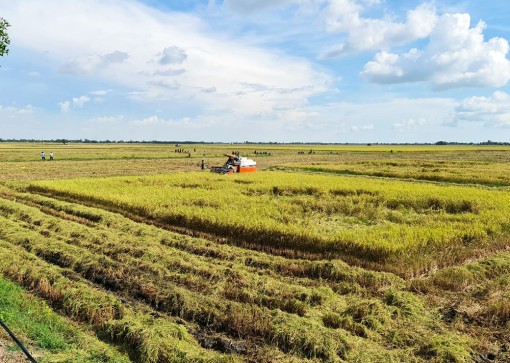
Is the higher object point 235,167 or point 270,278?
point 235,167

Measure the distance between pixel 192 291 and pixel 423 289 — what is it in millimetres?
4688

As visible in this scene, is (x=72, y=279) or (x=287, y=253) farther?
(x=287, y=253)

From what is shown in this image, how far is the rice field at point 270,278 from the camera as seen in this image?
18.2 ft

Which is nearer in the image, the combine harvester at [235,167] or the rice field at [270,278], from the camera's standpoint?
the rice field at [270,278]

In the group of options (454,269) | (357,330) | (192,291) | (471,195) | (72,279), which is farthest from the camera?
(471,195)

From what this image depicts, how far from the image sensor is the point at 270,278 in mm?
8055

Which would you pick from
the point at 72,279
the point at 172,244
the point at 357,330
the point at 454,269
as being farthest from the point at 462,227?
the point at 72,279

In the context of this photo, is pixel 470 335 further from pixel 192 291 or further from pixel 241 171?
pixel 241 171

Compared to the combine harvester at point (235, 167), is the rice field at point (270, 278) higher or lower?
lower

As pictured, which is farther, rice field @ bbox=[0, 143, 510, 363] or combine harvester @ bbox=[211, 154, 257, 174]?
combine harvester @ bbox=[211, 154, 257, 174]

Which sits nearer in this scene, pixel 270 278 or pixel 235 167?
pixel 270 278

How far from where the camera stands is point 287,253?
32.7 feet

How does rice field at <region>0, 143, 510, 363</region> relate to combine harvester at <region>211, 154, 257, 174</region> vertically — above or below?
below

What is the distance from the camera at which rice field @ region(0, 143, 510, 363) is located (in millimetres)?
5535
